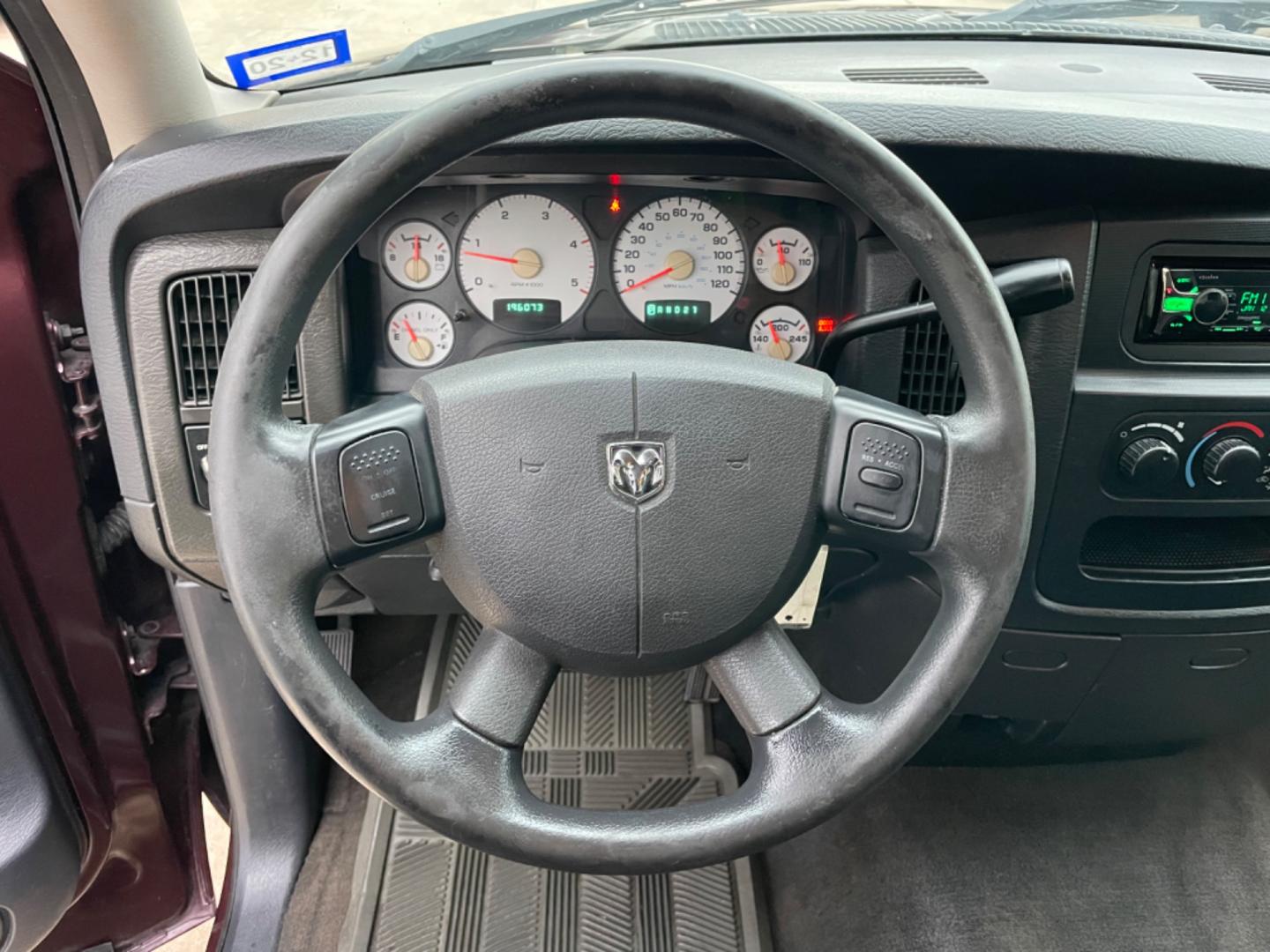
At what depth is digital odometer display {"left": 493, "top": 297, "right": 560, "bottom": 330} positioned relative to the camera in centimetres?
111

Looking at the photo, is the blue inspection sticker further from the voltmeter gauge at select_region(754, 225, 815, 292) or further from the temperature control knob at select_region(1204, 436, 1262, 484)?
the temperature control knob at select_region(1204, 436, 1262, 484)

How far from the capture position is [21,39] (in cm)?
94

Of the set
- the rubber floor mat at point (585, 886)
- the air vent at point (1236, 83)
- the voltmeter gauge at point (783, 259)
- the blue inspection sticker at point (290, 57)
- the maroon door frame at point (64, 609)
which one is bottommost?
the rubber floor mat at point (585, 886)

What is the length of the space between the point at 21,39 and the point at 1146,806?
1.91 m

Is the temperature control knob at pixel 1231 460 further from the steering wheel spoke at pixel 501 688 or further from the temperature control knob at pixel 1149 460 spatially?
the steering wheel spoke at pixel 501 688

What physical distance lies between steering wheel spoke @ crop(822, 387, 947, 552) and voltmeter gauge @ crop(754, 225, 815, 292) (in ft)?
1.09

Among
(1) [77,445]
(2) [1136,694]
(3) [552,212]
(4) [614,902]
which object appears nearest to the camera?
(3) [552,212]

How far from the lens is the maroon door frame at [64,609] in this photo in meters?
1.09

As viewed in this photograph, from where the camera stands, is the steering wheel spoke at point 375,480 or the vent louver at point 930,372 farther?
the vent louver at point 930,372

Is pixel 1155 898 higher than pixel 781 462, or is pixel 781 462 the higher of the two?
pixel 781 462

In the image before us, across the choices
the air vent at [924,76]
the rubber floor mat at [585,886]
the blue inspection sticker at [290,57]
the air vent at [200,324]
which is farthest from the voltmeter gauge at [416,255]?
the rubber floor mat at [585,886]

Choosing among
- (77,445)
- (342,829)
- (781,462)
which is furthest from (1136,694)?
(77,445)

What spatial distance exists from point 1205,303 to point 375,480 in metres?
0.88

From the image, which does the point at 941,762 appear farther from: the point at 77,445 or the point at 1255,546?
the point at 77,445
